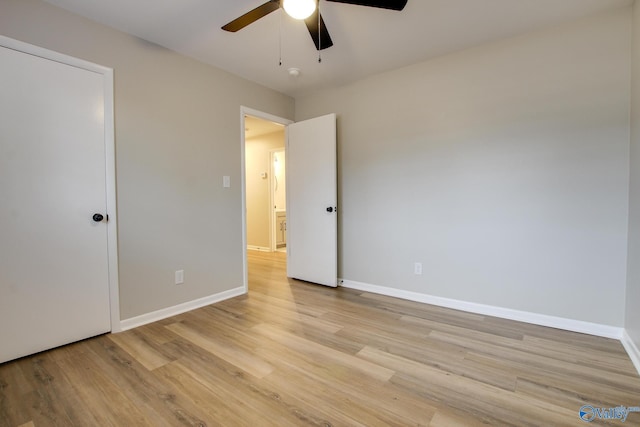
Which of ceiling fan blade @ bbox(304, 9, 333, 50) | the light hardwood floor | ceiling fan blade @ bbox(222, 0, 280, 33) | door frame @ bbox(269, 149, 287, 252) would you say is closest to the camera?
the light hardwood floor

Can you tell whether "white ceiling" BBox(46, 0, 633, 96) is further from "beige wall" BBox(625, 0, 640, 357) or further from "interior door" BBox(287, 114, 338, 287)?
"interior door" BBox(287, 114, 338, 287)

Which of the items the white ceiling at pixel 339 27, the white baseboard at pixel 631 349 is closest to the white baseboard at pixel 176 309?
the white ceiling at pixel 339 27

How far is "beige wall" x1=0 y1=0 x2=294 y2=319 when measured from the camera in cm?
218

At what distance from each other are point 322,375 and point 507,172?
86.9 inches

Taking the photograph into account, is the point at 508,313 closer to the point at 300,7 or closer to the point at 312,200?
the point at 312,200

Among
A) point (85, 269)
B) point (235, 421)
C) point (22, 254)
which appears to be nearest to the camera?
point (235, 421)

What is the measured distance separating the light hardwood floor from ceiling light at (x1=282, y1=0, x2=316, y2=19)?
209 centimetres

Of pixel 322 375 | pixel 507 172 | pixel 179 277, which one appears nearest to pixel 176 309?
pixel 179 277

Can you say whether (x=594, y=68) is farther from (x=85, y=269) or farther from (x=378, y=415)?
(x=85, y=269)

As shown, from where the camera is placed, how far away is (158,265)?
102 inches

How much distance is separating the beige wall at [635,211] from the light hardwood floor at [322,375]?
26cm

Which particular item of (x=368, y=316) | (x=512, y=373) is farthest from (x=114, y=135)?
(x=512, y=373)

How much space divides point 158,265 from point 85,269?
0.52 meters

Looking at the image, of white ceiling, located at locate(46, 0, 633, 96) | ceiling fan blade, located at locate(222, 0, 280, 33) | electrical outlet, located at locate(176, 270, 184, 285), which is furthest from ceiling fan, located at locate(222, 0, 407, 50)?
electrical outlet, located at locate(176, 270, 184, 285)
